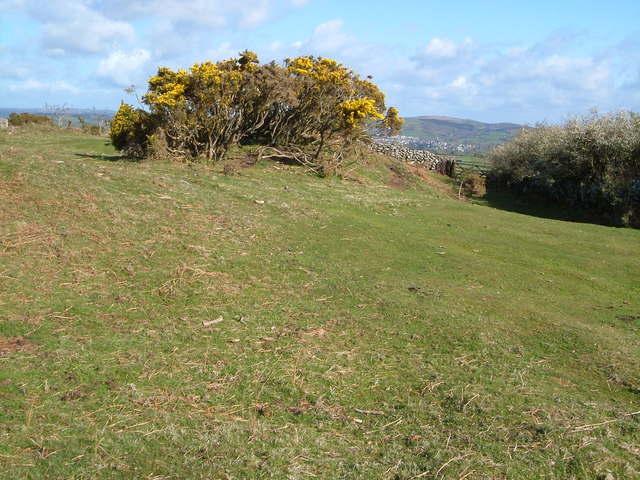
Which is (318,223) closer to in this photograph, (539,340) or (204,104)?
(539,340)

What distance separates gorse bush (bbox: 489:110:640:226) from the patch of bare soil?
916 inches

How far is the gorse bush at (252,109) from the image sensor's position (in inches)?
840

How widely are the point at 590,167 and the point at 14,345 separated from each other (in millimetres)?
26439

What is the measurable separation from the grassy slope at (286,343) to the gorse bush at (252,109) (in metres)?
7.10

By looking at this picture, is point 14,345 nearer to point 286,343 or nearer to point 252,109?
point 286,343

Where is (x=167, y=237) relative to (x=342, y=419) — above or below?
above

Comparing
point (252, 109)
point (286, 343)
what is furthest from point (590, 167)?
point (286, 343)

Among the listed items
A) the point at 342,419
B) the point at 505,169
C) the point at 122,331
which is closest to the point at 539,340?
the point at 342,419

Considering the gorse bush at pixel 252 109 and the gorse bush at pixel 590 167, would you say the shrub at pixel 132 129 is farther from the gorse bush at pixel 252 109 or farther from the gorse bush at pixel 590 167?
the gorse bush at pixel 590 167

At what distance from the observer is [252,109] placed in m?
24.7

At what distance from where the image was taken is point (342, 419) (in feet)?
18.5

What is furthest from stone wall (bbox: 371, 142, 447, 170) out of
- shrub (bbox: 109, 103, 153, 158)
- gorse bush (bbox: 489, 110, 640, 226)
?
shrub (bbox: 109, 103, 153, 158)

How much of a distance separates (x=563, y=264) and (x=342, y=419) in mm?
9698

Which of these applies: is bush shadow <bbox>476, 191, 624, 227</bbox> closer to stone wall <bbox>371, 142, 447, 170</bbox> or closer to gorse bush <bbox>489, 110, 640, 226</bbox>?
gorse bush <bbox>489, 110, 640, 226</bbox>
